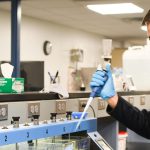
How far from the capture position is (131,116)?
4.74ft

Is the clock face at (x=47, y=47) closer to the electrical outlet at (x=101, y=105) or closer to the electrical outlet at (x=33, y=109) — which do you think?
the electrical outlet at (x=101, y=105)

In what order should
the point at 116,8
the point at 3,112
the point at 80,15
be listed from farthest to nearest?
1. the point at 80,15
2. the point at 116,8
3. the point at 3,112

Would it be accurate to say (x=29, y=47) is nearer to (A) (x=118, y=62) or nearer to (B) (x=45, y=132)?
(A) (x=118, y=62)

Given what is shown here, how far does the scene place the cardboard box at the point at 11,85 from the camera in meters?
1.44

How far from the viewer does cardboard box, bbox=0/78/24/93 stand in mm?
1443

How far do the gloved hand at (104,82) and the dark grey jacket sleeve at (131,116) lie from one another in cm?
12

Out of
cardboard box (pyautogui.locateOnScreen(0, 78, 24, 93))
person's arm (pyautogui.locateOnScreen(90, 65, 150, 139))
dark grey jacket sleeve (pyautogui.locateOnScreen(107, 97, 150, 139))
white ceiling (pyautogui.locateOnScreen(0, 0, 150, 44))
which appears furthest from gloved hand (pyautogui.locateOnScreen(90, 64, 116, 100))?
white ceiling (pyautogui.locateOnScreen(0, 0, 150, 44))

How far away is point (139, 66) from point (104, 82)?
6.71 ft

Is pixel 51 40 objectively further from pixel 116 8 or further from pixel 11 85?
pixel 11 85

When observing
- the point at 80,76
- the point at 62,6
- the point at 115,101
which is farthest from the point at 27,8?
the point at 115,101

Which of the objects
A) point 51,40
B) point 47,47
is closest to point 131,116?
point 47,47

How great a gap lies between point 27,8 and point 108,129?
152 inches

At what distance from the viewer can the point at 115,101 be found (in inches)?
54.5

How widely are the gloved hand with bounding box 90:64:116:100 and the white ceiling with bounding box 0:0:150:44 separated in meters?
3.73
